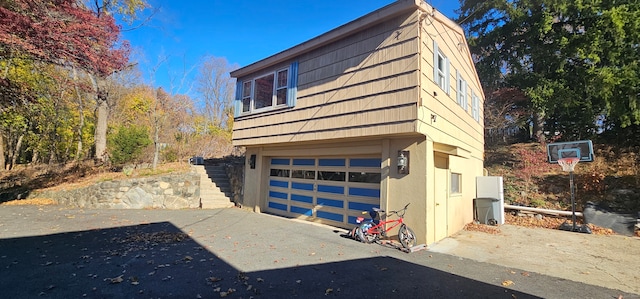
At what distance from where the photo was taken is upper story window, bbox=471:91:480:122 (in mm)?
10786

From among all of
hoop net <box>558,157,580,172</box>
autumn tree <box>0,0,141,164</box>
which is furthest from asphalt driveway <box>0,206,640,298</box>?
hoop net <box>558,157,580,172</box>

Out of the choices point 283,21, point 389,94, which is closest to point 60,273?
point 389,94

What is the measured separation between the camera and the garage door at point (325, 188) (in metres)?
7.26

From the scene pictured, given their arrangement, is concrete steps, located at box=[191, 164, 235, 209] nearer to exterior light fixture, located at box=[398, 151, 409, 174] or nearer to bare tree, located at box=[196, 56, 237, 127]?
exterior light fixture, located at box=[398, 151, 409, 174]

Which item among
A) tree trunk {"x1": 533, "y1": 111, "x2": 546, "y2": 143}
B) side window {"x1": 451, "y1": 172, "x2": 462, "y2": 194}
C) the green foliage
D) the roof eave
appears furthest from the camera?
tree trunk {"x1": 533, "y1": 111, "x2": 546, "y2": 143}

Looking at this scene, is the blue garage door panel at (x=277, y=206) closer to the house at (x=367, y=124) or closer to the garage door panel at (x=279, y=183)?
the house at (x=367, y=124)

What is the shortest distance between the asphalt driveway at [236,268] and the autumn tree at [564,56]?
733 cm

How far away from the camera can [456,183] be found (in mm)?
8367

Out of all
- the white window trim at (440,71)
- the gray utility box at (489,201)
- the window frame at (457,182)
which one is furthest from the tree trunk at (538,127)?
the white window trim at (440,71)

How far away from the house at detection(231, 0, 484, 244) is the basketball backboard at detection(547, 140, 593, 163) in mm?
2401

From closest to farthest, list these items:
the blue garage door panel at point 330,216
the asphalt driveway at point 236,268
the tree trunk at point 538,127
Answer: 1. the asphalt driveway at point 236,268
2. the blue garage door panel at point 330,216
3. the tree trunk at point 538,127

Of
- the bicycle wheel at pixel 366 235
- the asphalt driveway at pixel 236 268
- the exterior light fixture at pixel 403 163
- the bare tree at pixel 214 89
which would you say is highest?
the bare tree at pixel 214 89

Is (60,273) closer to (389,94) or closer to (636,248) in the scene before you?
(389,94)

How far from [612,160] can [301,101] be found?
12.8 m
